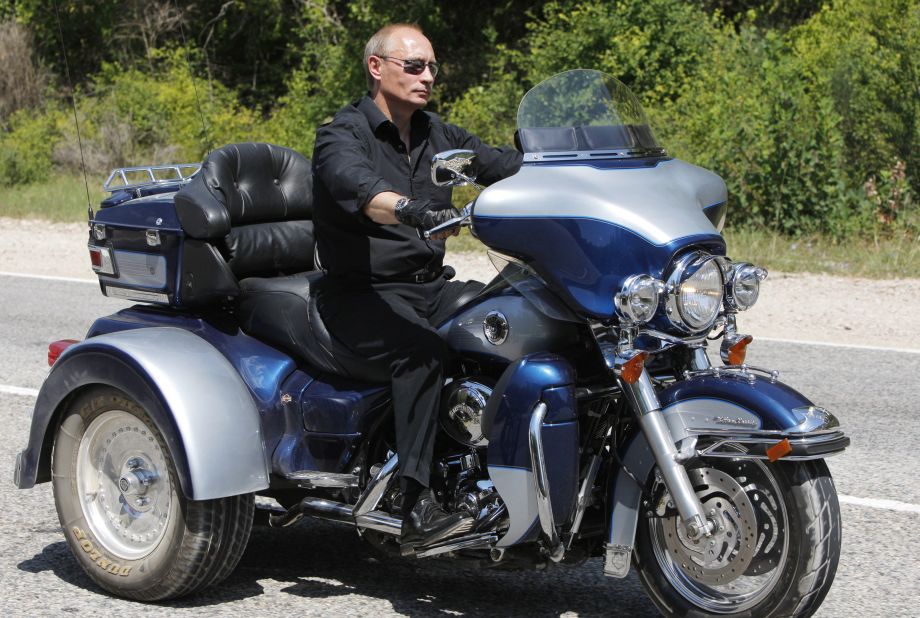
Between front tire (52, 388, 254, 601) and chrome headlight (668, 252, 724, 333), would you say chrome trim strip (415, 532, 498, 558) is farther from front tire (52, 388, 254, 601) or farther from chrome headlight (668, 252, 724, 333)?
chrome headlight (668, 252, 724, 333)

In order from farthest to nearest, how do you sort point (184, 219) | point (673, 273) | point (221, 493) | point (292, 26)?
1. point (292, 26)
2. point (184, 219)
3. point (221, 493)
4. point (673, 273)

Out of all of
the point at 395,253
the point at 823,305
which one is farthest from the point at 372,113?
the point at 823,305

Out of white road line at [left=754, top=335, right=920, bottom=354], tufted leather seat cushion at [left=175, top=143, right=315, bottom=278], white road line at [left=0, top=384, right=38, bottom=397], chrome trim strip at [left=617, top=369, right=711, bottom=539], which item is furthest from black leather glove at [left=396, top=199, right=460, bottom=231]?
white road line at [left=754, top=335, right=920, bottom=354]

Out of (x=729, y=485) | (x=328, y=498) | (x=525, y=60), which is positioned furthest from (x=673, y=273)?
(x=525, y=60)

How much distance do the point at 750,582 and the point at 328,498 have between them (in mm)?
1463

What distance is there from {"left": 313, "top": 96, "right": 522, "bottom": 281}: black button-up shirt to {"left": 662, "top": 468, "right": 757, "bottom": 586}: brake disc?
1231mm

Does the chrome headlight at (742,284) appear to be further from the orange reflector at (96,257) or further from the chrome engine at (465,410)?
the orange reflector at (96,257)

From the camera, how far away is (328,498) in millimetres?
4438

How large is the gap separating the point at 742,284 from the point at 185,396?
1.82 m

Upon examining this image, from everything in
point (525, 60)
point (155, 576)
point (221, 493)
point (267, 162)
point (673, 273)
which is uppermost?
point (525, 60)

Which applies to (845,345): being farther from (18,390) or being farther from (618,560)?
(618,560)

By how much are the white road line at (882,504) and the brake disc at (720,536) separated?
1925mm

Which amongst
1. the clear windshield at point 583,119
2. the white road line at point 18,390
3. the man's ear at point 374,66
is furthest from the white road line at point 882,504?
the white road line at point 18,390

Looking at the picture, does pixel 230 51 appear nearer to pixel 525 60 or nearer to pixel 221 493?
pixel 525 60
